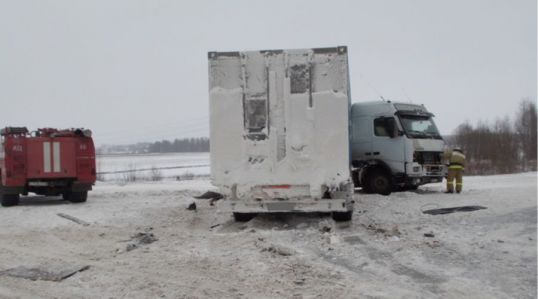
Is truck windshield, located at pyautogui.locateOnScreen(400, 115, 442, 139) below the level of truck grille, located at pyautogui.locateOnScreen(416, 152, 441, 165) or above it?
above

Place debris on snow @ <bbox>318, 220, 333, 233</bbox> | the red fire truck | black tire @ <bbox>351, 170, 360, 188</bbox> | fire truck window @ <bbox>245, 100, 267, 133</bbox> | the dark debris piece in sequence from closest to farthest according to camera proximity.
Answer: debris on snow @ <bbox>318, 220, 333, 233</bbox> < fire truck window @ <bbox>245, 100, 267, 133</bbox> < the dark debris piece < the red fire truck < black tire @ <bbox>351, 170, 360, 188</bbox>

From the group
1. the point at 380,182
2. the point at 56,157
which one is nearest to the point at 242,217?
the point at 380,182

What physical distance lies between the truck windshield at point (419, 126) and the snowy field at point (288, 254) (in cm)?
386

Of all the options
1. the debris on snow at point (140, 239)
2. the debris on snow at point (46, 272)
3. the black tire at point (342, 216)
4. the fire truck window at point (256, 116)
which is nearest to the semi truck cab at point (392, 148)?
the black tire at point (342, 216)

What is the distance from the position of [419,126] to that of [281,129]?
26.9 feet

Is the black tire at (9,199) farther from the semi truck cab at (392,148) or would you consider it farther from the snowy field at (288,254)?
the semi truck cab at (392,148)

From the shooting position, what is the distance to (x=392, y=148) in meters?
15.9

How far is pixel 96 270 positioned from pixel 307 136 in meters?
4.37

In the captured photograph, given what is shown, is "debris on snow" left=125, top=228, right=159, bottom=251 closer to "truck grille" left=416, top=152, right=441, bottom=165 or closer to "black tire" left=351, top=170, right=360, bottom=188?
"black tire" left=351, top=170, right=360, bottom=188

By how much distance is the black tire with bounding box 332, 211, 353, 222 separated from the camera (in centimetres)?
1027

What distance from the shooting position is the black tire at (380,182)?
16.0 m

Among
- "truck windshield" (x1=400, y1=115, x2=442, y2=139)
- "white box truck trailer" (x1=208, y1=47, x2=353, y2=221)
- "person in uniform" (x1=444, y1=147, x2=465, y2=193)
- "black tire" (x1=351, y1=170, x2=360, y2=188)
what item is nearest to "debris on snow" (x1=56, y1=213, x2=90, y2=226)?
"white box truck trailer" (x1=208, y1=47, x2=353, y2=221)

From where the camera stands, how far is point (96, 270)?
724 cm

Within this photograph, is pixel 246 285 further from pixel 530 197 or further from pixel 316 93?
pixel 530 197
